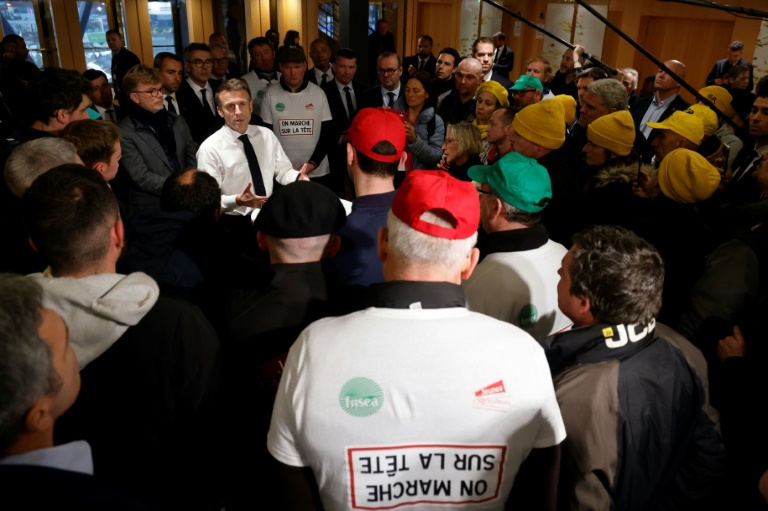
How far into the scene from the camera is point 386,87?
5.24 metres

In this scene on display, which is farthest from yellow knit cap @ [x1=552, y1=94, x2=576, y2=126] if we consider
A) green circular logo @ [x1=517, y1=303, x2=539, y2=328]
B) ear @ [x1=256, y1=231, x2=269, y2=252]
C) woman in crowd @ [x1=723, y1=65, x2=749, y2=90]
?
ear @ [x1=256, y1=231, x2=269, y2=252]

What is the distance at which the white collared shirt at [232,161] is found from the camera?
11.0 feet

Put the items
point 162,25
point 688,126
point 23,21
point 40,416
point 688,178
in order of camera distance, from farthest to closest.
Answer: point 162,25
point 23,21
point 688,126
point 688,178
point 40,416

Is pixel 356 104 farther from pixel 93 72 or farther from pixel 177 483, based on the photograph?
pixel 177 483

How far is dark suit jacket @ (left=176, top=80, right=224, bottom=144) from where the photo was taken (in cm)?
494

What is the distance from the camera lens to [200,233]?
214cm

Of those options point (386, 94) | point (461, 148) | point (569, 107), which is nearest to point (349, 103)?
point (386, 94)

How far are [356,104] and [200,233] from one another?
140 inches

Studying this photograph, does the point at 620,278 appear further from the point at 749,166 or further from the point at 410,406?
the point at 749,166

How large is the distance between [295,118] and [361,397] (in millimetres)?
3809

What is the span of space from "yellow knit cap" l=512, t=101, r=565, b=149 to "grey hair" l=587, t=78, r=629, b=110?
0.71 m

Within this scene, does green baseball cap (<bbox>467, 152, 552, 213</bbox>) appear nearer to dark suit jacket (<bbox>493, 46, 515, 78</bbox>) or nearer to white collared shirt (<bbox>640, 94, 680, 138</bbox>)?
white collared shirt (<bbox>640, 94, 680, 138</bbox>)

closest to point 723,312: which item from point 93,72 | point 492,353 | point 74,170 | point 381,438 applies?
point 492,353

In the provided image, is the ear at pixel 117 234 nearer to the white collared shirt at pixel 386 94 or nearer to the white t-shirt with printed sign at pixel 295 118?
the white t-shirt with printed sign at pixel 295 118
